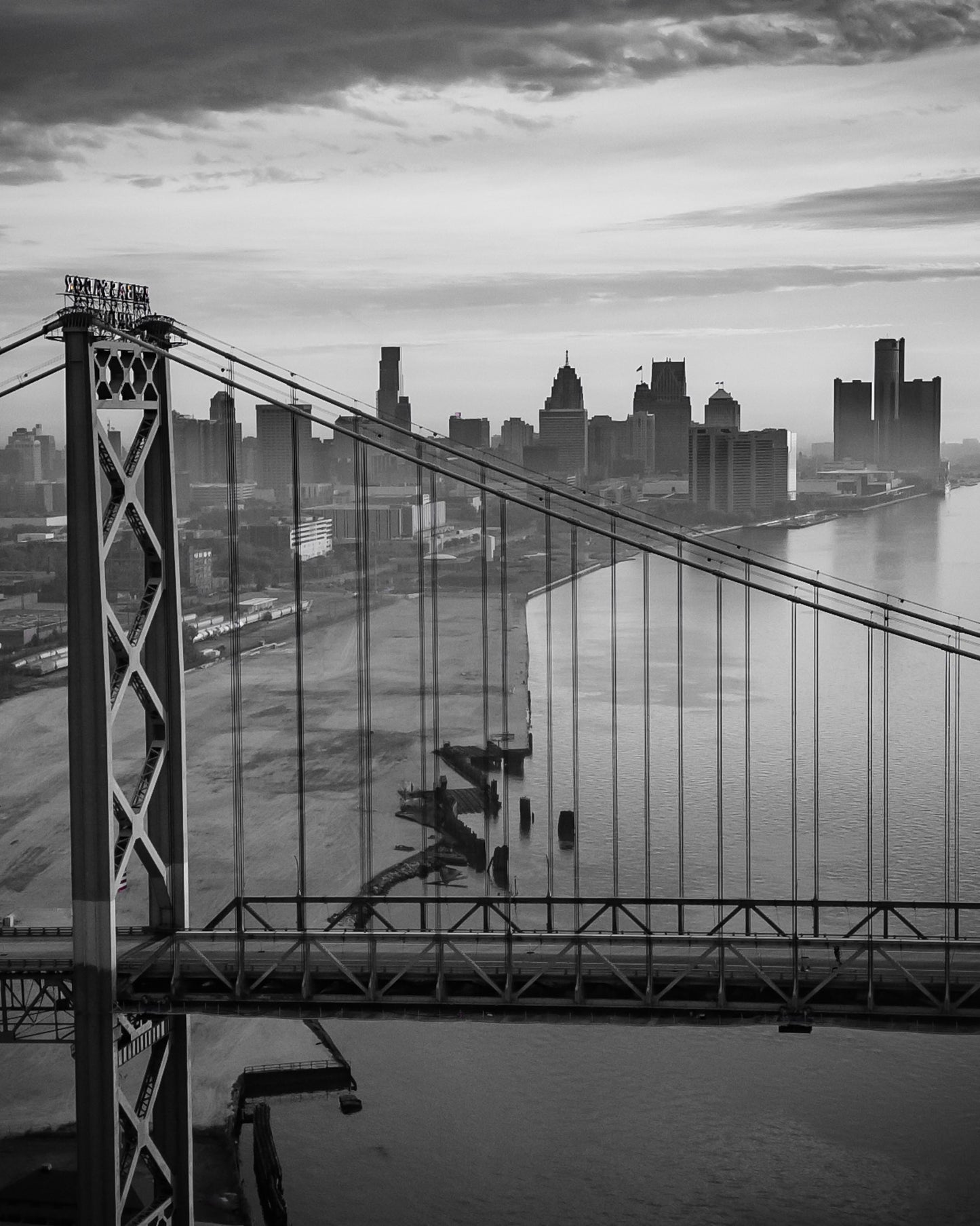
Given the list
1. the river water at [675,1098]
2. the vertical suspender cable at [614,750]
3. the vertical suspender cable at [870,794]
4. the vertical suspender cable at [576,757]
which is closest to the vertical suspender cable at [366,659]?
the vertical suspender cable at [576,757]

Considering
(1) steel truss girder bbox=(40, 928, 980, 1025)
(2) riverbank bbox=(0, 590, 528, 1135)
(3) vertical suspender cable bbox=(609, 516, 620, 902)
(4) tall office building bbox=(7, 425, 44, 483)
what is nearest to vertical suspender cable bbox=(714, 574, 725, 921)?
(3) vertical suspender cable bbox=(609, 516, 620, 902)

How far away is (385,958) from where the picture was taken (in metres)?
8.48

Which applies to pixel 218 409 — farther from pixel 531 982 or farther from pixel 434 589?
pixel 531 982

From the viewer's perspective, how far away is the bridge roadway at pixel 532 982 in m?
8.20

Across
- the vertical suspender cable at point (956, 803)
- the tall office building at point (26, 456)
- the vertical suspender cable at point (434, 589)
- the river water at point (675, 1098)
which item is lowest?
the river water at point (675, 1098)

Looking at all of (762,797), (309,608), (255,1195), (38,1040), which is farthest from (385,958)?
(309,608)

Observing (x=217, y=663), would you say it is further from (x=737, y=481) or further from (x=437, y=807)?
(x=737, y=481)

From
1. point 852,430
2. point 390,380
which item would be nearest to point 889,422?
point 852,430

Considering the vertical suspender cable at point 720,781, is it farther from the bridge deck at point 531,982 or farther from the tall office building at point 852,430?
the tall office building at point 852,430

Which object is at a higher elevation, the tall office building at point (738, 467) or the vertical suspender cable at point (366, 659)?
the tall office building at point (738, 467)

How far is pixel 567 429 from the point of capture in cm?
5769

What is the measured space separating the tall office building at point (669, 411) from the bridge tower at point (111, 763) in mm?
58968

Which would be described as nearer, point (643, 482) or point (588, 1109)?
point (588, 1109)

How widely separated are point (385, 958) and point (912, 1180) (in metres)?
4.73
